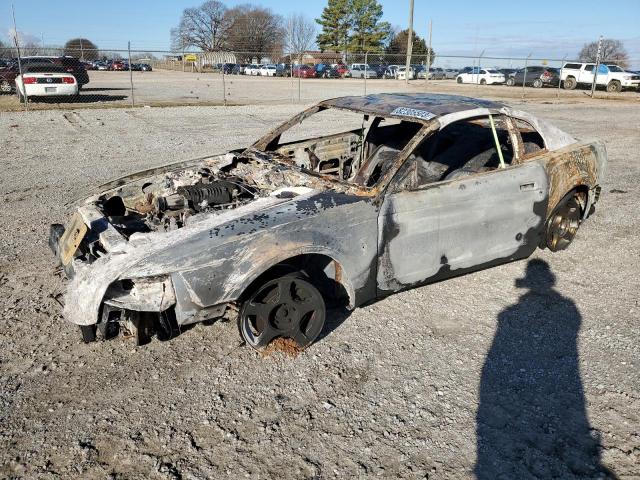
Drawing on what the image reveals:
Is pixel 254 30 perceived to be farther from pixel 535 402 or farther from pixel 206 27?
pixel 535 402

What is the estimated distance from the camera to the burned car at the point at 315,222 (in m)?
3.08

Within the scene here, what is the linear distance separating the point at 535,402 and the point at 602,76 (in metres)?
31.2

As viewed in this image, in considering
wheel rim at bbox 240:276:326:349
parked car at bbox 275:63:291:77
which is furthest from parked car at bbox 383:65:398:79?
wheel rim at bbox 240:276:326:349

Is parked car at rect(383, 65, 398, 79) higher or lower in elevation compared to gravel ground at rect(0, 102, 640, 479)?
higher

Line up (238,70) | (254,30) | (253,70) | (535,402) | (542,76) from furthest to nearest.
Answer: (254,30)
(238,70)
(253,70)
(542,76)
(535,402)

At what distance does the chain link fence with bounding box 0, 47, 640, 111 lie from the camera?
1739cm

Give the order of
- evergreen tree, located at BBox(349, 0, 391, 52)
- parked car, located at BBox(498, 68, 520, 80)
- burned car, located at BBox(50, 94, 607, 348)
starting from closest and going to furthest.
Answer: burned car, located at BBox(50, 94, 607, 348), parked car, located at BBox(498, 68, 520, 80), evergreen tree, located at BBox(349, 0, 391, 52)

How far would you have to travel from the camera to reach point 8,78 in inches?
800

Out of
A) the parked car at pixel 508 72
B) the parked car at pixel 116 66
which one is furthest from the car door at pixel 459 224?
A: the parked car at pixel 116 66

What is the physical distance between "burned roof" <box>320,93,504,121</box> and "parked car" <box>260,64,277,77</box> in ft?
152

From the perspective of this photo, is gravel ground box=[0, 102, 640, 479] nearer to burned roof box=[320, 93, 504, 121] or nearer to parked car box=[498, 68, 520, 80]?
burned roof box=[320, 93, 504, 121]

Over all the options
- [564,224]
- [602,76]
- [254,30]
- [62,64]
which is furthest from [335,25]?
[564,224]

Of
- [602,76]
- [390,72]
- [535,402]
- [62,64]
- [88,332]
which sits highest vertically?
[390,72]

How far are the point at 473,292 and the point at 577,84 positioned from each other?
3113 centimetres
